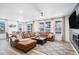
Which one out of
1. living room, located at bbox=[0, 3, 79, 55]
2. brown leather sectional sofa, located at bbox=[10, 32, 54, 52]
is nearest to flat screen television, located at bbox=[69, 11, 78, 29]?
living room, located at bbox=[0, 3, 79, 55]

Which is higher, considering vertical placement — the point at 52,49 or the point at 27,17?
the point at 27,17

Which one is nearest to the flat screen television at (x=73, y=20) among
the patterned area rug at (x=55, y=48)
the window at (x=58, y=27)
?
the window at (x=58, y=27)

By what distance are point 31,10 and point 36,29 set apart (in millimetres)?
458

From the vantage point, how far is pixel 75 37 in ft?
8.04

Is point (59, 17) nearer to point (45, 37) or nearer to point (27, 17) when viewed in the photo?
point (45, 37)

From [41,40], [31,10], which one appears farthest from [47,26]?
[31,10]

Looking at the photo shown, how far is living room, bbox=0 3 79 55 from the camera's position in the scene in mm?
2457

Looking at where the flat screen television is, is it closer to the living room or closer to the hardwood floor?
the living room

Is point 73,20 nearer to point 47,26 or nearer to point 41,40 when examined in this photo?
point 47,26

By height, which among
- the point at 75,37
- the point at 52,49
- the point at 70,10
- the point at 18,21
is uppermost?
the point at 70,10

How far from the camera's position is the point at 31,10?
2.48 meters

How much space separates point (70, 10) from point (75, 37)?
618 millimetres

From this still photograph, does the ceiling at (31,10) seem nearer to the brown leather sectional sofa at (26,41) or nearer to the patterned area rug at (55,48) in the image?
the brown leather sectional sofa at (26,41)
